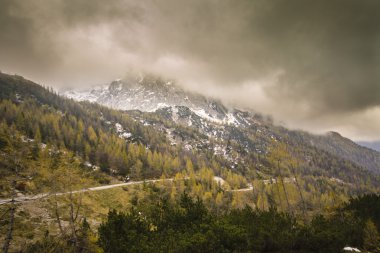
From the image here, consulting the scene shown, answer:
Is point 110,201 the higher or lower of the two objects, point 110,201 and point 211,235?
the higher

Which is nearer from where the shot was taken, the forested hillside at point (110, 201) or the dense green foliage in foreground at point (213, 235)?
the dense green foliage in foreground at point (213, 235)

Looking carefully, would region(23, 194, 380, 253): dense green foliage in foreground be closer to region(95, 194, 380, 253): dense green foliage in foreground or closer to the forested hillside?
region(95, 194, 380, 253): dense green foliage in foreground

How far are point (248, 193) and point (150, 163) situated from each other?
59.0m

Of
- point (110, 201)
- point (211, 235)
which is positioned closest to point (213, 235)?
point (211, 235)

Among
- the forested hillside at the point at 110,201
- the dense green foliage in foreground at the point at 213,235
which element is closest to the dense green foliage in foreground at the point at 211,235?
the dense green foliage in foreground at the point at 213,235

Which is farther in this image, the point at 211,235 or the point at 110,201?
the point at 110,201

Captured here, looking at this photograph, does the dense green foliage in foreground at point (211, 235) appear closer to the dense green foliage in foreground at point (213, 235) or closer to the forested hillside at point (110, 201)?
the dense green foliage in foreground at point (213, 235)

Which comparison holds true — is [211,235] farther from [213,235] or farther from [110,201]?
[110,201]

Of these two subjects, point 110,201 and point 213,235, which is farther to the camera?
point 110,201

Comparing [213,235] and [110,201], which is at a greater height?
[110,201]

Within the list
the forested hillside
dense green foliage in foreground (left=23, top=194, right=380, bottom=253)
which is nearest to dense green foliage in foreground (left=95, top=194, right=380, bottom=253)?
dense green foliage in foreground (left=23, top=194, right=380, bottom=253)

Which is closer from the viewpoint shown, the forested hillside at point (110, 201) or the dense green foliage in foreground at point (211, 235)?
the dense green foliage in foreground at point (211, 235)

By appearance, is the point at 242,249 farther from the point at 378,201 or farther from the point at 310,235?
the point at 378,201

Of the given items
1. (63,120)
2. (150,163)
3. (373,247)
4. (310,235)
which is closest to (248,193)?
(150,163)
